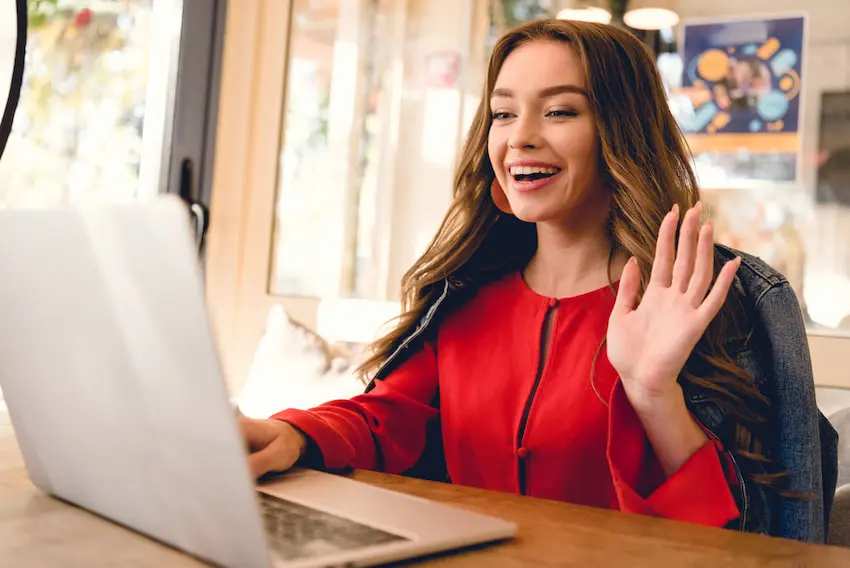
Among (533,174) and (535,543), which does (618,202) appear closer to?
(533,174)

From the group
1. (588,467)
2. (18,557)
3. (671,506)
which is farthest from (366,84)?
(18,557)

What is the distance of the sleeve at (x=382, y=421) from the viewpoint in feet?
3.07

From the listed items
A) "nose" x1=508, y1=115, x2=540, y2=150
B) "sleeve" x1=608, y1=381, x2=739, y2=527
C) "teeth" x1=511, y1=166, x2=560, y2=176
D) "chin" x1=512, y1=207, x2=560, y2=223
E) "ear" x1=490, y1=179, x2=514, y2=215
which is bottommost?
"sleeve" x1=608, y1=381, x2=739, y2=527

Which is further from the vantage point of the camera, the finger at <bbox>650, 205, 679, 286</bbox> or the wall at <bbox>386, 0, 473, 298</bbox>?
the wall at <bbox>386, 0, 473, 298</bbox>

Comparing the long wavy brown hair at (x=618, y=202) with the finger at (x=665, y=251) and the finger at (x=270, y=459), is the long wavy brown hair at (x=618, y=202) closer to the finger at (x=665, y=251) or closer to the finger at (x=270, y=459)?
the finger at (x=665, y=251)

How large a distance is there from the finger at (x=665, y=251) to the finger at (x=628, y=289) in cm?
2

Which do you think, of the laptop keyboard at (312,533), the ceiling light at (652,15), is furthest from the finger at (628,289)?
the ceiling light at (652,15)

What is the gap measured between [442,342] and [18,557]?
88cm

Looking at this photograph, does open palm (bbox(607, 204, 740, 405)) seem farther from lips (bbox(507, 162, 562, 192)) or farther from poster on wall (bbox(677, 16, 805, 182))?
poster on wall (bbox(677, 16, 805, 182))

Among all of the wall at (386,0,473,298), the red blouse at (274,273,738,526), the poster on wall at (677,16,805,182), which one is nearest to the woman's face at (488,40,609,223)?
the red blouse at (274,273,738,526)

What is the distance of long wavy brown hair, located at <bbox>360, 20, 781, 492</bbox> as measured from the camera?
3.66ft

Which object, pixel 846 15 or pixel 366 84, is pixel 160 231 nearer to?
pixel 846 15

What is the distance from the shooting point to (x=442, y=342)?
136 cm

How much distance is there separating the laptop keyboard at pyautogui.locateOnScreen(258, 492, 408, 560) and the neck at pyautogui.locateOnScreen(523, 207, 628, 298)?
742mm
